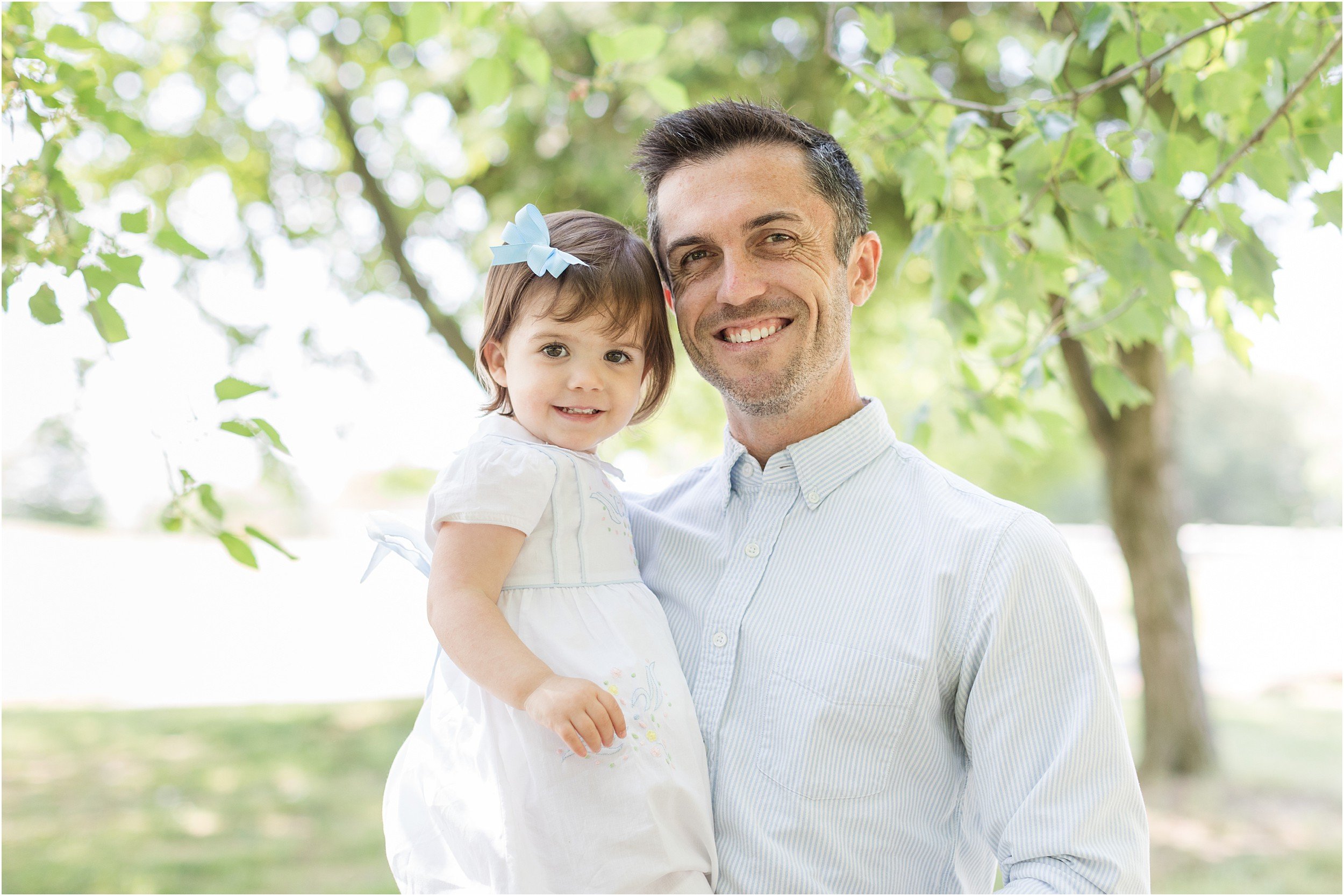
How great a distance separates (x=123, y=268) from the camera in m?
1.80

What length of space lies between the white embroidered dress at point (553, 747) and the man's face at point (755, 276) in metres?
0.36

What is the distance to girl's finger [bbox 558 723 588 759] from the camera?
58.4 inches

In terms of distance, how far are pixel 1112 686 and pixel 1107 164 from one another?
4.02 ft

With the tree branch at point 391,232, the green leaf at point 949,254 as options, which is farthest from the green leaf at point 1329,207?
the tree branch at point 391,232

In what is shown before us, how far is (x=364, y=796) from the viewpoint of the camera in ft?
23.2

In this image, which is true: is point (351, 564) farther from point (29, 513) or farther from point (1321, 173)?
point (1321, 173)

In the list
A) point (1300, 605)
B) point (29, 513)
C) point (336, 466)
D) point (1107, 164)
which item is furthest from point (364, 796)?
point (1300, 605)

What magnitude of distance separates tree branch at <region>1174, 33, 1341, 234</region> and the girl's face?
122 centimetres

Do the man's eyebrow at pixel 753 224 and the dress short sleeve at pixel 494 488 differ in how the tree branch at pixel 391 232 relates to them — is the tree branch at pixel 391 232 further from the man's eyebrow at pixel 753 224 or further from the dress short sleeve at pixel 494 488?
the dress short sleeve at pixel 494 488

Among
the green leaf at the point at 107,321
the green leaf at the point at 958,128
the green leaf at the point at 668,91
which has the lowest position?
the green leaf at the point at 107,321

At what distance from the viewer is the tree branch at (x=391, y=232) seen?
5090mm

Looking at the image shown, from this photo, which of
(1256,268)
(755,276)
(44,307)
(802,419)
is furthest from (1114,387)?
(44,307)

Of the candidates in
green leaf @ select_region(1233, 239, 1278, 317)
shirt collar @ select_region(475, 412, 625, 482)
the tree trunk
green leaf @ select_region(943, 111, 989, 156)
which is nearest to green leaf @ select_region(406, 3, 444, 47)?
shirt collar @ select_region(475, 412, 625, 482)

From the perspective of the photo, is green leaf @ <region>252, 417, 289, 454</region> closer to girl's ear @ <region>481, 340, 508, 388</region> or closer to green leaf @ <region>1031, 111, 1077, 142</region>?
girl's ear @ <region>481, 340, 508, 388</region>
